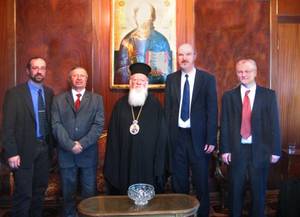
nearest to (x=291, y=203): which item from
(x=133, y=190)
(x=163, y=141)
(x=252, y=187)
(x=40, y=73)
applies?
(x=252, y=187)

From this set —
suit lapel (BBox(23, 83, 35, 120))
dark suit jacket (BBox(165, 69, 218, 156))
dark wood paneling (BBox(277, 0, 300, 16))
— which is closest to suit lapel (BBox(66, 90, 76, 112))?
suit lapel (BBox(23, 83, 35, 120))

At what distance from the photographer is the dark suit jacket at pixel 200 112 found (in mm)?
3598

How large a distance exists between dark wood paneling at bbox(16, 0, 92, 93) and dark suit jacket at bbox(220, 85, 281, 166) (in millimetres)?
2150

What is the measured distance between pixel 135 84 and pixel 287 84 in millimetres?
2588

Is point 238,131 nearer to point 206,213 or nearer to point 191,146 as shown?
point 191,146

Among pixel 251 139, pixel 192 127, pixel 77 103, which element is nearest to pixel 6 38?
pixel 77 103

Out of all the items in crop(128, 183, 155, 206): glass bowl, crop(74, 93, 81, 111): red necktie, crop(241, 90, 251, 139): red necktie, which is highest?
crop(74, 93, 81, 111): red necktie

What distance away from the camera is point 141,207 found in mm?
2883

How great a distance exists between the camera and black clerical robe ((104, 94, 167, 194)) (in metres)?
3.53

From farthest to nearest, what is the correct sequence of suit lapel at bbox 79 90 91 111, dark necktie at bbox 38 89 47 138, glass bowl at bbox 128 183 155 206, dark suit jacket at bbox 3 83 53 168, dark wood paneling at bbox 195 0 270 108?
dark wood paneling at bbox 195 0 270 108 → suit lapel at bbox 79 90 91 111 → dark necktie at bbox 38 89 47 138 → dark suit jacket at bbox 3 83 53 168 → glass bowl at bbox 128 183 155 206

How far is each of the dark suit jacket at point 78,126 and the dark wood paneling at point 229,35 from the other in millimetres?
1953

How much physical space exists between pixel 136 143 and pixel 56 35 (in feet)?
6.93

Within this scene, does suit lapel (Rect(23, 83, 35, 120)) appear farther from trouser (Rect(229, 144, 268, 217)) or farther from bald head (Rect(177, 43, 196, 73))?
trouser (Rect(229, 144, 268, 217))

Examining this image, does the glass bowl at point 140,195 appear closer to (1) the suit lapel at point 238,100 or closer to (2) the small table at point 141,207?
(2) the small table at point 141,207
